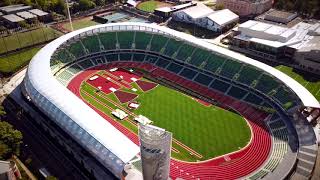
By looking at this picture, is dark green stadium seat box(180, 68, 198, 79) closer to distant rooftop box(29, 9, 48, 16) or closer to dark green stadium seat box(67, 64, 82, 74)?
dark green stadium seat box(67, 64, 82, 74)

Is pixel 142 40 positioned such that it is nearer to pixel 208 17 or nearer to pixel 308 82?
pixel 208 17

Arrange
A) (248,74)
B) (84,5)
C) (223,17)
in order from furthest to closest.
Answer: (84,5) < (223,17) < (248,74)

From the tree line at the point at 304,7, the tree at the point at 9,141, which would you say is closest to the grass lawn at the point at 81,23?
the tree at the point at 9,141

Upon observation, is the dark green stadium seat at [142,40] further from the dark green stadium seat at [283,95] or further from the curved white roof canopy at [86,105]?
the dark green stadium seat at [283,95]

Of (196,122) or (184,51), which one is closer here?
(196,122)

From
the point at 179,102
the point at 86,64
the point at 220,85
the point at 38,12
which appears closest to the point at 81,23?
the point at 38,12

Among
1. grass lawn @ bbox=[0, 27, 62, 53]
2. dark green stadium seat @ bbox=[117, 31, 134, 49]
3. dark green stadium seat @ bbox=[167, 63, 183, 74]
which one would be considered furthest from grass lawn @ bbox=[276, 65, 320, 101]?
grass lawn @ bbox=[0, 27, 62, 53]

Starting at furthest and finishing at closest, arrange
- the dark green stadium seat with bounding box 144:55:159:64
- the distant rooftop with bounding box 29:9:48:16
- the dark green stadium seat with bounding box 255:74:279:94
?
the distant rooftop with bounding box 29:9:48:16
the dark green stadium seat with bounding box 144:55:159:64
the dark green stadium seat with bounding box 255:74:279:94
